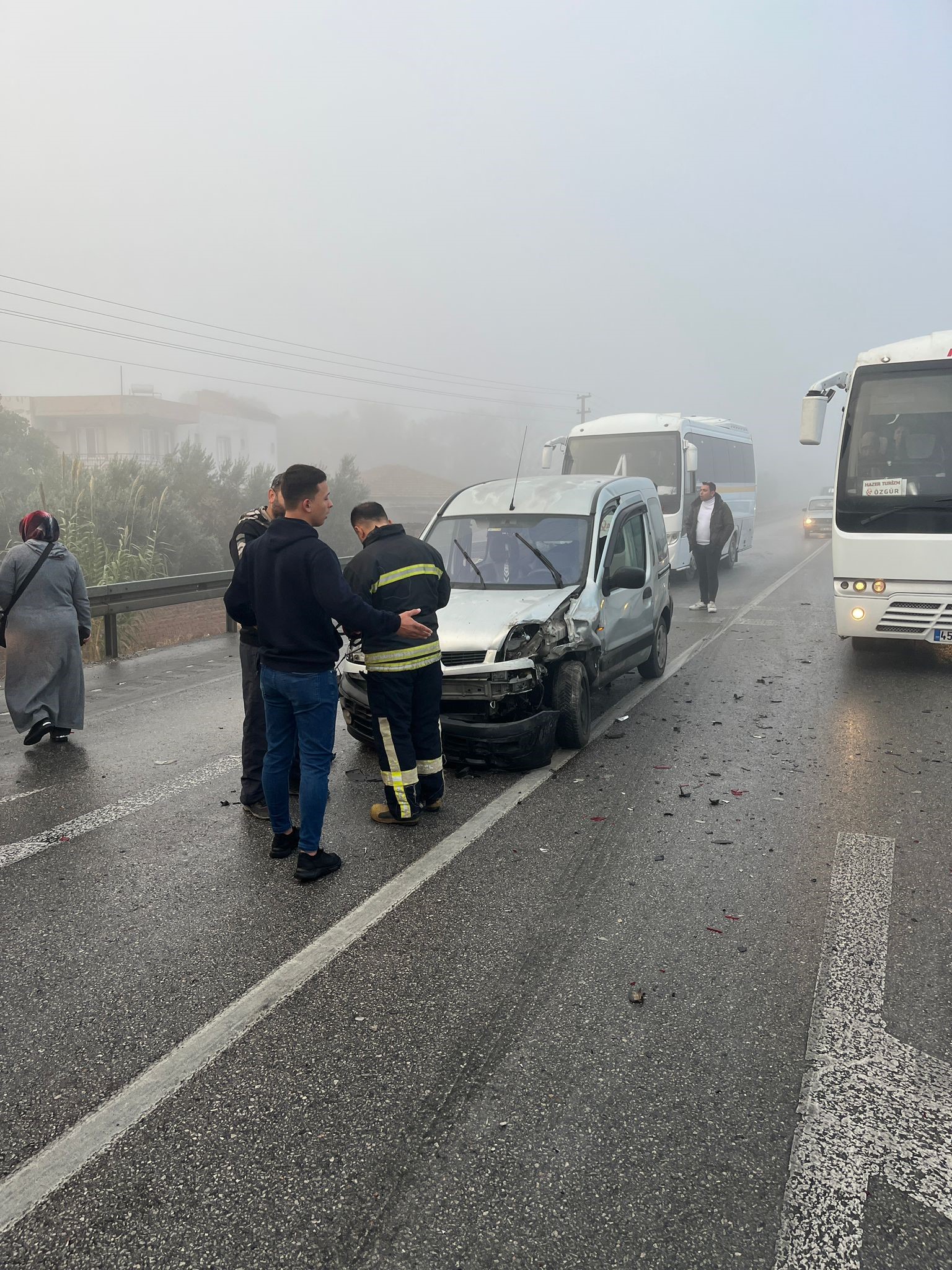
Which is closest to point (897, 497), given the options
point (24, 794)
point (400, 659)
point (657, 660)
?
point (657, 660)

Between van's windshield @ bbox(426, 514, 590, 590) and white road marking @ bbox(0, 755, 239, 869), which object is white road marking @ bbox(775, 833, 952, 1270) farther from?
van's windshield @ bbox(426, 514, 590, 590)

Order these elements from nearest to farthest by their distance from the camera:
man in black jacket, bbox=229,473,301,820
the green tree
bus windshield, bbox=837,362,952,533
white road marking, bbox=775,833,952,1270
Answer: white road marking, bbox=775,833,952,1270
man in black jacket, bbox=229,473,301,820
bus windshield, bbox=837,362,952,533
the green tree

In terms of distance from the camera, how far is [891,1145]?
273 cm

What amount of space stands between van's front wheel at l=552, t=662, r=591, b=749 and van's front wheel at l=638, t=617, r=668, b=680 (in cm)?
242

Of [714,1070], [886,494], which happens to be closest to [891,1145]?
[714,1070]

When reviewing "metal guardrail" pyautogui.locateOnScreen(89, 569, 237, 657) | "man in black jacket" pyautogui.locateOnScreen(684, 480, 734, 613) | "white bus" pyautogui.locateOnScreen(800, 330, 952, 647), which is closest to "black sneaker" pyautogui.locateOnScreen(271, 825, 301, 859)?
"metal guardrail" pyautogui.locateOnScreen(89, 569, 237, 657)

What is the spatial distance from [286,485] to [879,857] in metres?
3.53

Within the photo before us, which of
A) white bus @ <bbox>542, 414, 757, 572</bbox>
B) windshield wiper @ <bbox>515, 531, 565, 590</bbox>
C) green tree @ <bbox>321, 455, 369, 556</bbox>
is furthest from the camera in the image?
green tree @ <bbox>321, 455, 369, 556</bbox>

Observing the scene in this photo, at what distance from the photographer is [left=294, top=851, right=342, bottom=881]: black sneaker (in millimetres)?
4672

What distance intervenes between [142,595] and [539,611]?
22.6 ft

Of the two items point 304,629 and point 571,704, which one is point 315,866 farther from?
point 571,704

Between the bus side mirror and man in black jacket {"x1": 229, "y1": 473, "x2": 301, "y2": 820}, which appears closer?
man in black jacket {"x1": 229, "y1": 473, "x2": 301, "y2": 820}

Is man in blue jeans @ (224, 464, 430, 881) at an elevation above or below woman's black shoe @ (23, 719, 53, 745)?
above

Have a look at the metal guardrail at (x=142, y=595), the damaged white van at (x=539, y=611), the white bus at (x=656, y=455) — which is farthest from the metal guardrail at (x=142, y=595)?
the white bus at (x=656, y=455)
